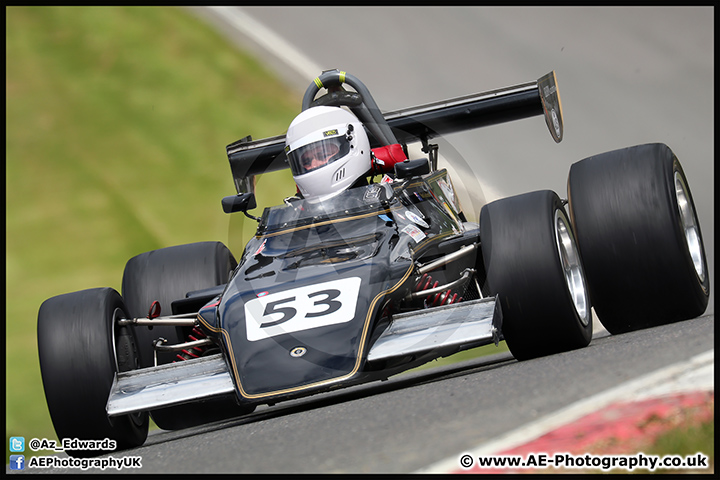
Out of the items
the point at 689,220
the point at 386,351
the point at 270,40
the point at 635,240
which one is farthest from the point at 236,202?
the point at 270,40

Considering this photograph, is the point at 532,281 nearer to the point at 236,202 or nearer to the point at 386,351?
the point at 386,351

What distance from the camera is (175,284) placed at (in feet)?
23.6

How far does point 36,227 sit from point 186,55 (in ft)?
16.3

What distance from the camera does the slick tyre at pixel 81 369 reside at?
5.46m

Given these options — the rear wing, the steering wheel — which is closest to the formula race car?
the steering wheel

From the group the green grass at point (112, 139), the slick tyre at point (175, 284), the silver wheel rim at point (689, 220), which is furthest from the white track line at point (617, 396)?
the green grass at point (112, 139)

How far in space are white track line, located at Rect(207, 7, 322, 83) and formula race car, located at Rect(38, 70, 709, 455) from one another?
30.6 feet

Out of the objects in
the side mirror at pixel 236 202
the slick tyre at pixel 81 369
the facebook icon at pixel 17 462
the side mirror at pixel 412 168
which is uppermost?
the side mirror at pixel 412 168

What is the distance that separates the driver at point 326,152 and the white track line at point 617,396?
3600 mm

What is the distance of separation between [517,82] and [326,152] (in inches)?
365

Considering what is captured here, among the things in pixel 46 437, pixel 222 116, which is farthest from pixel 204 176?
pixel 46 437

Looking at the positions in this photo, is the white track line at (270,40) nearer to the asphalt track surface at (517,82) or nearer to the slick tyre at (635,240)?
the asphalt track surface at (517,82)

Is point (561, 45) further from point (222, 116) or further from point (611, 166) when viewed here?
point (611, 166)

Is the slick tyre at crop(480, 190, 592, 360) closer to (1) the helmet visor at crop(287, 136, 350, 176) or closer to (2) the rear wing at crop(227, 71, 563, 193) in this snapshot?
(1) the helmet visor at crop(287, 136, 350, 176)
